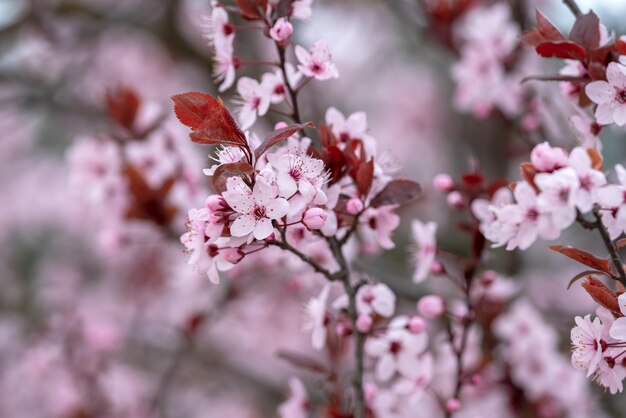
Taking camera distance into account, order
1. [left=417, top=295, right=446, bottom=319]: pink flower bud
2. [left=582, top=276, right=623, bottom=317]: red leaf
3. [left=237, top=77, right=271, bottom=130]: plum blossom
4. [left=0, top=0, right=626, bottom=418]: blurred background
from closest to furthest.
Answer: [left=582, top=276, right=623, bottom=317]: red leaf
[left=237, top=77, right=271, bottom=130]: plum blossom
[left=417, top=295, right=446, bottom=319]: pink flower bud
[left=0, top=0, right=626, bottom=418]: blurred background

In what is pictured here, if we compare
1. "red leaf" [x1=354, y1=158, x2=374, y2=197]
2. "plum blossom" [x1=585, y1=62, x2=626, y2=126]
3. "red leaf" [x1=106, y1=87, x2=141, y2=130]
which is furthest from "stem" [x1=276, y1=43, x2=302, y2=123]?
"red leaf" [x1=106, y1=87, x2=141, y2=130]

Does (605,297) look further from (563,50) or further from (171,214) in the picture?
(171,214)

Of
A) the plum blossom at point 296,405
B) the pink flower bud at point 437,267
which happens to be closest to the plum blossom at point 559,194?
the pink flower bud at point 437,267

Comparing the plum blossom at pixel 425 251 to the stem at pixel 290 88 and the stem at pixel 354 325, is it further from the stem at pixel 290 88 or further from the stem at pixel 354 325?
the stem at pixel 290 88

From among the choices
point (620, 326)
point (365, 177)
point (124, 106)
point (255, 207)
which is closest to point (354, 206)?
point (365, 177)

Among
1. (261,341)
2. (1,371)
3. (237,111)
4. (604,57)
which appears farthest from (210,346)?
(604,57)

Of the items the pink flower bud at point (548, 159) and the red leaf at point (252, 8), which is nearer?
the pink flower bud at point (548, 159)

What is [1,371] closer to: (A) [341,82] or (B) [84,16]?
(B) [84,16]

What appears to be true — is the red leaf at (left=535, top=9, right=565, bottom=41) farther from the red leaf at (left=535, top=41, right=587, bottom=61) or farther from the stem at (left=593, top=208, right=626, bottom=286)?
the stem at (left=593, top=208, right=626, bottom=286)
